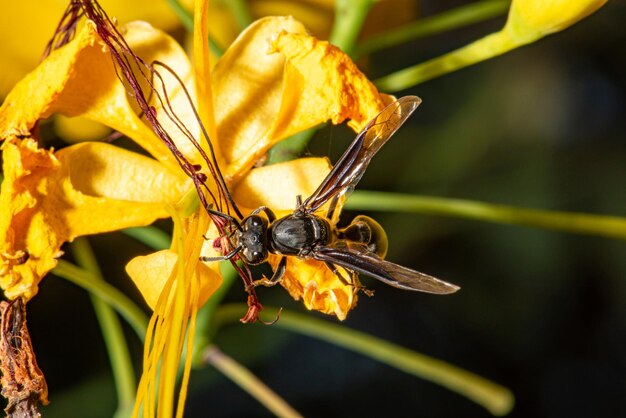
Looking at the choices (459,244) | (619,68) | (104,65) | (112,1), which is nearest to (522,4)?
(104,65)

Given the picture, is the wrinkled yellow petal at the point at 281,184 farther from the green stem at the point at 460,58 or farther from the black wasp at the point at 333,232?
the green stem at the point at 460,58

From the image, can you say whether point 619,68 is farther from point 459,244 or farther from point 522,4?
point 522,4

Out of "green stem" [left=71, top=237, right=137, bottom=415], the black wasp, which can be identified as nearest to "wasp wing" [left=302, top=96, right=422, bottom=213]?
the black wasp

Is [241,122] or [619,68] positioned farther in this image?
[619,68]

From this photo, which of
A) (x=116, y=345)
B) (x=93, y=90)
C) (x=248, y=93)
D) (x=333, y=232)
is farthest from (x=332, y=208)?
(x=116, y=345)

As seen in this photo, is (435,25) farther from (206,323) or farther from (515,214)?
(206,323)

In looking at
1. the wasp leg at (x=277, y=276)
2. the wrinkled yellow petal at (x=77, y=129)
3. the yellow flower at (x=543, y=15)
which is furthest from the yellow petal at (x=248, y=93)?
the wrinkled yellow petal at (x=77, y=129)

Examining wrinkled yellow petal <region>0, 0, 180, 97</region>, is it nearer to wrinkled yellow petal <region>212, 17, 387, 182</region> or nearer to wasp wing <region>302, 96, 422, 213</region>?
wrinkled yellow petal <region>212, 17, 387, 182</region>
